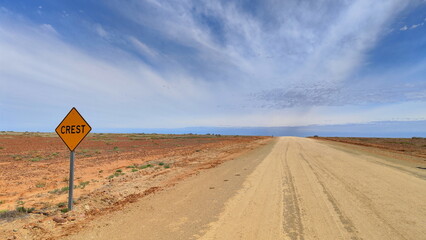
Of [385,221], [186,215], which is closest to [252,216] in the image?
[186,215]

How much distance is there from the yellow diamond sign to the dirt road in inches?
87.4

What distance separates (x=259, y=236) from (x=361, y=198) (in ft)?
14.0

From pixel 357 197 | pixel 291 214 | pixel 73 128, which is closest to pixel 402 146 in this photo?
pixel 357 197

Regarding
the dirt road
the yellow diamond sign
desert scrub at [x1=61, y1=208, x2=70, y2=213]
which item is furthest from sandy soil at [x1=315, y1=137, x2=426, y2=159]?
desert scrub at [x1=61, y1=208, x2=70, y2=213]

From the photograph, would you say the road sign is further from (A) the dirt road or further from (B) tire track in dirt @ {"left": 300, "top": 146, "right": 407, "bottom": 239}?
(B) tire track in dirt @ {"left": 300, "top": 146, "right": 407, "bottom": 239}

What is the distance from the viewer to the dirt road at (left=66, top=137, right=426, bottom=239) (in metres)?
4.65

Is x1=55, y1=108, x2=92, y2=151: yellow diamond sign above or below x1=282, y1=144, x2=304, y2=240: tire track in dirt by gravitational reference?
above

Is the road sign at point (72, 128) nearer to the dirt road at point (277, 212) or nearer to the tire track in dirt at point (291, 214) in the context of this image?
the dirt road at point (277, 212)

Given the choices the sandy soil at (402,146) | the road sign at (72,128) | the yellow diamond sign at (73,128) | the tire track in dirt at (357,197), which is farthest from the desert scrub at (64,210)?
the sandy soil at (402,146)

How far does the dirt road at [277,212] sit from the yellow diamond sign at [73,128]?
2.22 metres

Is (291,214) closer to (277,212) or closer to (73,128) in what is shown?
(277,212)

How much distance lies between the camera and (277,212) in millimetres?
5734

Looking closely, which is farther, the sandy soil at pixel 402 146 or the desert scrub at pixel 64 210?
the sandy soil at pixel 402 146

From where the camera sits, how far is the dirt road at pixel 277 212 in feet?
15.3
